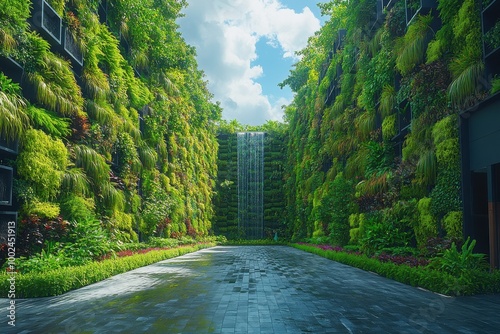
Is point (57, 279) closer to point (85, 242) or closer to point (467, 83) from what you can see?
point (85, 242)

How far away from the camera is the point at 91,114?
15344 millimetres

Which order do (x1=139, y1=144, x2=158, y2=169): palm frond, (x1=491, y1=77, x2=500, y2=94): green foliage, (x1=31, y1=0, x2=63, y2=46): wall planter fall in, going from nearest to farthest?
(x1=491, y1=77, x2=500, y2=94): green foliage, (x1=31, y1=0, x2=63, y2=46): wall planter, (x1=139, y1=144, x2=158, y2=169): palm frond

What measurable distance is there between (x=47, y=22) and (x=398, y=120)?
12.0m

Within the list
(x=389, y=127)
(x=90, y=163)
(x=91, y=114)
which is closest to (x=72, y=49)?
(x=91, y=114)

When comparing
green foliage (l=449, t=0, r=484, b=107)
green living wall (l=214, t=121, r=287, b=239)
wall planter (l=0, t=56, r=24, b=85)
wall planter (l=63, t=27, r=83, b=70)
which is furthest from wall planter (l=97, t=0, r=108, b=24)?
green living wall (l=214, t=121, r=287, b=239)

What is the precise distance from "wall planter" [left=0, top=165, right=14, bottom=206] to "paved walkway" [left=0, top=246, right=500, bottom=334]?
10.1ft

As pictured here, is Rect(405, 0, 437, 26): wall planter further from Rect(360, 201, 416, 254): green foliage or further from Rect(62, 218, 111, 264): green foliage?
Rect(62, 218, 111, 264): green foliage

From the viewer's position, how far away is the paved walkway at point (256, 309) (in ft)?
19.0

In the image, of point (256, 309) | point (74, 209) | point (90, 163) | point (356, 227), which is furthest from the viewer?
point (356, 227)

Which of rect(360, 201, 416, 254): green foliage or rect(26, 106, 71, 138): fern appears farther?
rect(360, 201, 416, 254): green foliage

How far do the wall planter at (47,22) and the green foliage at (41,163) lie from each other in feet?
9.83

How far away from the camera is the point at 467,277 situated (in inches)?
332

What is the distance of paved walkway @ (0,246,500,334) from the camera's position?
5.78m

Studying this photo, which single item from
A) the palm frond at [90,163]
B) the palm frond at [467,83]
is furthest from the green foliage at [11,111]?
the palm frond at [467,83]
